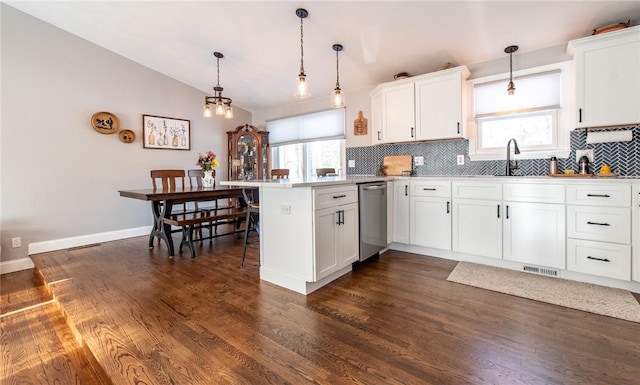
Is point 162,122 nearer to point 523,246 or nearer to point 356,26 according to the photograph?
point 356,26

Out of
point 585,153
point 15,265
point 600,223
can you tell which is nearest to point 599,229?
point 600,223

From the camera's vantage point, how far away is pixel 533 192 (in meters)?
2.56


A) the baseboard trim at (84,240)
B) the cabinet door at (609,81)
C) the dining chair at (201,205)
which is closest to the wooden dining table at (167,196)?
the dining chair at (201,205)

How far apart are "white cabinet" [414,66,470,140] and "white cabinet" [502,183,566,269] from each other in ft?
2.93

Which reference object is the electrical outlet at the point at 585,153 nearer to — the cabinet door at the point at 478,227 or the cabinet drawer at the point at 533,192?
the cabinet drawer at the point at 533,192

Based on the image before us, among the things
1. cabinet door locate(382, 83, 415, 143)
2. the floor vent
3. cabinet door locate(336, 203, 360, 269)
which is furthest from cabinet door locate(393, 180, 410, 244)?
the floor vent

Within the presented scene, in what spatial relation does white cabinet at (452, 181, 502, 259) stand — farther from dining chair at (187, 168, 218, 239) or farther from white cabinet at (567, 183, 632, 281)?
dining chair at (187, 168, 218, 239)

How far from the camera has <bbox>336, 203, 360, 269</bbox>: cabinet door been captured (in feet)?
8.23

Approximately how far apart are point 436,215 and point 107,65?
16.0 feet

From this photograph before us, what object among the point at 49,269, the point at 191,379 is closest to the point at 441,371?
the point at 191,379

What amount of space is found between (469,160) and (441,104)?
2.47ft

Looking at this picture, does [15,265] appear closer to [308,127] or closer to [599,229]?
[308,127]

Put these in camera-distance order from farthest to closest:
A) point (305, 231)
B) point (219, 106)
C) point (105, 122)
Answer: point (105, 122), point (219, 106), point (305, 231)

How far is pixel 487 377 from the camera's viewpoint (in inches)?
52.2
